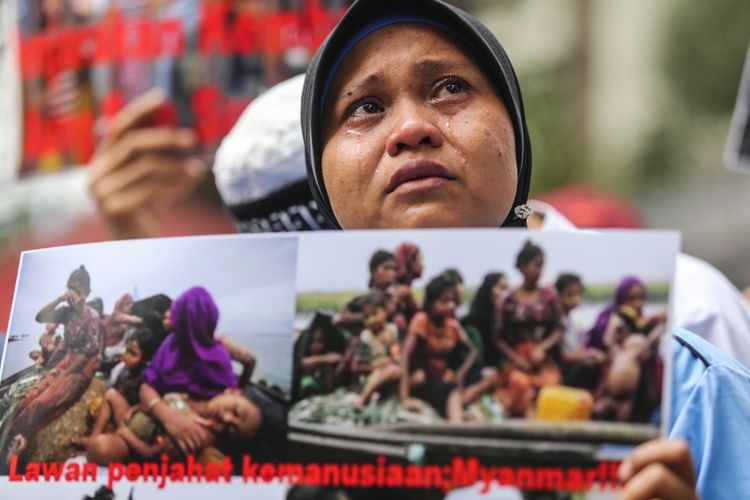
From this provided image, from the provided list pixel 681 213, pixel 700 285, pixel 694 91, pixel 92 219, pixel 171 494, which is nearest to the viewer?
pixel 171 494

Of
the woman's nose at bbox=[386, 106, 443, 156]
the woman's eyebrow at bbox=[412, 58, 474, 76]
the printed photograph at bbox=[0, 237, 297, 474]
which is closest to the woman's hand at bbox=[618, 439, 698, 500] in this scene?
the printed photograph at bbox=[0, 237, 297, 474]

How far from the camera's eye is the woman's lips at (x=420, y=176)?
1.43 metres

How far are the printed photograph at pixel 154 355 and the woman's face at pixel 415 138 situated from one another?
223 mm

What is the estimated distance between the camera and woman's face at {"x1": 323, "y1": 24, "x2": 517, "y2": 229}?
4.72 feet

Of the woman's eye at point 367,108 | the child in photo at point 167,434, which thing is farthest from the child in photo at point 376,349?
the woman's eye at point 367,108

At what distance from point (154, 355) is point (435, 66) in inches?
21.0

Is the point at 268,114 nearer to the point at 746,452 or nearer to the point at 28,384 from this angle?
the point at 28,384

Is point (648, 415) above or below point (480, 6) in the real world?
below

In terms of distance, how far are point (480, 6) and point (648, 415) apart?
10.8m

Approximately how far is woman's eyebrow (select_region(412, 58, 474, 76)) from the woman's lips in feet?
0.48

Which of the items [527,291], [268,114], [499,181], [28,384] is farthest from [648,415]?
[268,114]

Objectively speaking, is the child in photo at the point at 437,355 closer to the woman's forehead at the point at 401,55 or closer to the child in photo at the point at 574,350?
the child in photo at the point at 574,350

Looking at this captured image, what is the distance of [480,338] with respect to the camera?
1207mm

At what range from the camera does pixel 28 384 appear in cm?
138
